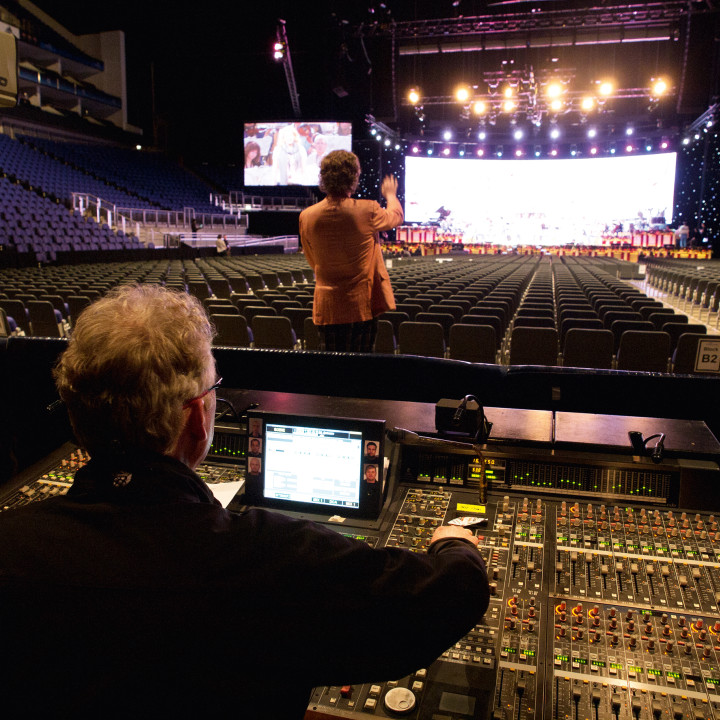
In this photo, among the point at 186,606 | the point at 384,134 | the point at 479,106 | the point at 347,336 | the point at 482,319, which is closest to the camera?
the point at 186,606

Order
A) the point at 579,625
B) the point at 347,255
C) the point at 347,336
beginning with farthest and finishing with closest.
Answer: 1. the point at 347,336
2. the point at 347,255
3. the point at 579,625

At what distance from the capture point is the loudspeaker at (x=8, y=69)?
3559 mm

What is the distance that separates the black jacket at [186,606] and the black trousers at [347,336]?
2339 mm

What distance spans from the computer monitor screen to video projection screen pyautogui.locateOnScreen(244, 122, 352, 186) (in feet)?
79.8

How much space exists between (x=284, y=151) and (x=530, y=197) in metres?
11.0

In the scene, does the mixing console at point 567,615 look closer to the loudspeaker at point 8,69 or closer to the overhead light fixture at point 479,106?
the loudspeaker at point 8,69

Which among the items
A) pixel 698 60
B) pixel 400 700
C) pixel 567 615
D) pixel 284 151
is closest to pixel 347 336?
pixel 567 615

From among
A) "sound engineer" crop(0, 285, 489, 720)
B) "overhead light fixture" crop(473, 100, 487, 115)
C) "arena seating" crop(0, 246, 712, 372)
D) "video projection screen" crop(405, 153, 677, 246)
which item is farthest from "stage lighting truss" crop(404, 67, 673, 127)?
"sound engineer" crop(0, 285, 489, 720)

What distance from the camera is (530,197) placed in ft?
88.4

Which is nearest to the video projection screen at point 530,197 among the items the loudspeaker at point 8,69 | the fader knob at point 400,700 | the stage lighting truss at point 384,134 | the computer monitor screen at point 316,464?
the stage lighting truss at point 384,134

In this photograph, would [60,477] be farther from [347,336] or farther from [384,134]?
[384,134]

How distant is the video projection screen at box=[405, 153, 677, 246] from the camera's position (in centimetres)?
2591

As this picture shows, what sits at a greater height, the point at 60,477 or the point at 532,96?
the point at 532,96

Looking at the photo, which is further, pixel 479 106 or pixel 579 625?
pixel 479 106
